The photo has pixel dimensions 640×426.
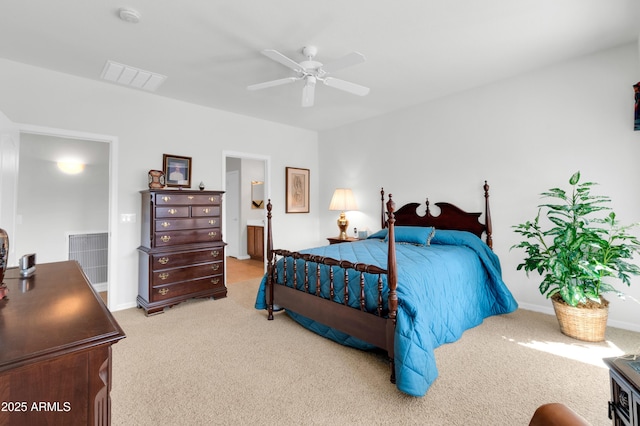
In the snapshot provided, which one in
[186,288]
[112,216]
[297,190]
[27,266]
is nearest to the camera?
[27,266]

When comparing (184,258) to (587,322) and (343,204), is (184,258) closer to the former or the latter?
(343,204)

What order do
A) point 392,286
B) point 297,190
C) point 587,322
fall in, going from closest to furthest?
1. point 392,286
2. point 587,322
3. point 297,190

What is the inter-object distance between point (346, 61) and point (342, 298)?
1891 mm

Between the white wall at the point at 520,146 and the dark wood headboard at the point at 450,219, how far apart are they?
0.10 m

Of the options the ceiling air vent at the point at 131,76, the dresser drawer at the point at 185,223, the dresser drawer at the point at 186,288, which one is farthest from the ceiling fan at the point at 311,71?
the dresser drawer at the point at 186,288

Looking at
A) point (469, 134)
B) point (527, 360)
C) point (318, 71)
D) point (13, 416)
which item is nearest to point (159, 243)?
point (318, 71)

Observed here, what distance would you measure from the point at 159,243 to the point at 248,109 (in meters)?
2.25

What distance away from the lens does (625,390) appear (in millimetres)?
832

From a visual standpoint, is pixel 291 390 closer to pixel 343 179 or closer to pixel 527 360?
pixel 527 360

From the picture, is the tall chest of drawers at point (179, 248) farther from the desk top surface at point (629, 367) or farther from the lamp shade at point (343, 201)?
the desk top surface at point (629, 367)

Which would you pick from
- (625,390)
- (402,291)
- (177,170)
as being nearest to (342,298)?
(402,291)

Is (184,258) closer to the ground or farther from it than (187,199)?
closer to the ground

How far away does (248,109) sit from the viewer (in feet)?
14.2

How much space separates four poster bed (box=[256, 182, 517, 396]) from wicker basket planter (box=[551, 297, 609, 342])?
1.72 feet
